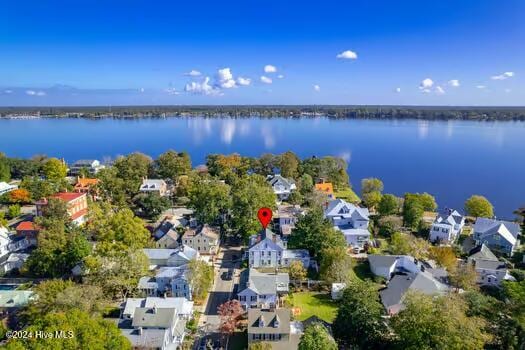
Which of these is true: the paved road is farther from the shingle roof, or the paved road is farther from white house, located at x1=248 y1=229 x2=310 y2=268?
the shingle roof

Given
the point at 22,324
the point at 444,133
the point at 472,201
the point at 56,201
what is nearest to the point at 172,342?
the point at 22,324

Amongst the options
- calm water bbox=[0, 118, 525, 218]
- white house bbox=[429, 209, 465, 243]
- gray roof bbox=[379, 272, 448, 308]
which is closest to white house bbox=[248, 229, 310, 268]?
gray roof bbox=[379, 272, 448, 308]

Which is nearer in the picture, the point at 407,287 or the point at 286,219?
the point at 407,287

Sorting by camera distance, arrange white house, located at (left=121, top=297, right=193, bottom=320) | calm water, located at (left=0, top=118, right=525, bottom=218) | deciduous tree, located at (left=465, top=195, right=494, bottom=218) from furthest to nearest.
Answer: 1. calm water, located at (left=0, top=118, right=525, bottom=218)
2. deciduous tree, located at (left=465, top=195, right=494, bottom=218)
3. white house, located at (left=121, top=297, right=193, bottom=320)

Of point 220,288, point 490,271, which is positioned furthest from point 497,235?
point 220,288

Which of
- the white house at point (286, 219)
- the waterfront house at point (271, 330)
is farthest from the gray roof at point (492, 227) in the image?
the waterfront house at point (271, 330)

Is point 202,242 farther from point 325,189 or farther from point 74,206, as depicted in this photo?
point 325,189

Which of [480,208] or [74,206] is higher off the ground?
[74,206]
